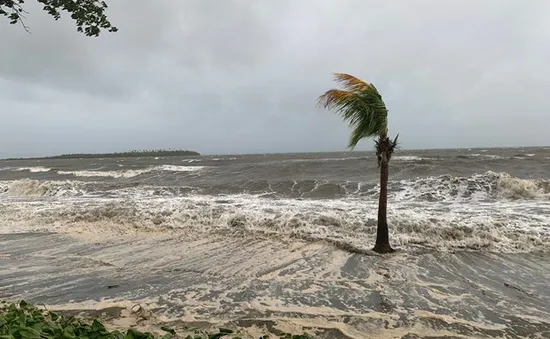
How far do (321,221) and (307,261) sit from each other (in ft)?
12.4

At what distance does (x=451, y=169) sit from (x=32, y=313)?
27.2 metres

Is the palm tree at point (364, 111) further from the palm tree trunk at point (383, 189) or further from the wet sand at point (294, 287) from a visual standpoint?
the wet sand at point (294, 287)

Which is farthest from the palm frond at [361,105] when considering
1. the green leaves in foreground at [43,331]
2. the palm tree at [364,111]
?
the green leaves in foreground at [43,331]

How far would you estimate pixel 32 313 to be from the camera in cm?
439

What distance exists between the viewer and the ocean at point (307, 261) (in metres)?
5.28

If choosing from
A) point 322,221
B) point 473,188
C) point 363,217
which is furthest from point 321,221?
point 473,188

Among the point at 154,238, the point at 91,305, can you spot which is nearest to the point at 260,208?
the point at 154,238

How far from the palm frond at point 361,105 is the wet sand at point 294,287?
2989 millimetres

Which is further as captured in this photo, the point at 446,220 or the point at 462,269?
the point at 446,220

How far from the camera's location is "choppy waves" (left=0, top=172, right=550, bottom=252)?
32.7 feet

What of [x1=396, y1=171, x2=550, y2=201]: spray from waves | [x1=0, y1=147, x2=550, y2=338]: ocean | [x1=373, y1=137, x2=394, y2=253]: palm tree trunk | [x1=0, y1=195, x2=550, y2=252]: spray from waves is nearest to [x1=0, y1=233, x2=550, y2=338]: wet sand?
[x1=0, y1=147, x2=550, y2=338]: ocean

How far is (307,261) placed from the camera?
26.6 ft

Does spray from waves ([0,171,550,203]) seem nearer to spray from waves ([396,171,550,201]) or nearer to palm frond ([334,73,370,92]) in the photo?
spray from waves ([396,171,550,201])

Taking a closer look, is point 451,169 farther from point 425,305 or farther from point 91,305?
point 91,305
